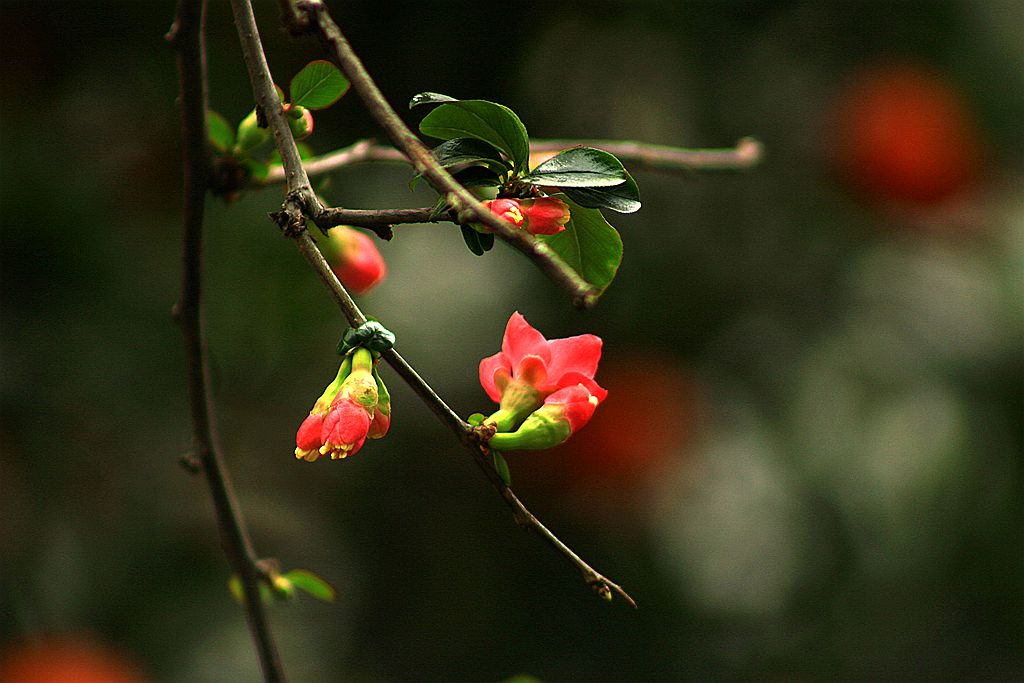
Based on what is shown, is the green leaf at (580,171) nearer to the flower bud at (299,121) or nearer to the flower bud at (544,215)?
the flower bud at (544,215)

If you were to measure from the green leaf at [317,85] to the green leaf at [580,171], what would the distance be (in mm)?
101

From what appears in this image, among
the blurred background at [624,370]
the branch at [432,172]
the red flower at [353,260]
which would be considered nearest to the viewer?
the branch at [432,172]

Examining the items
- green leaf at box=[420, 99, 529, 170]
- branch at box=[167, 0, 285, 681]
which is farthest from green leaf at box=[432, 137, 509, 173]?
branch at box=[167, 0, 285, 681]

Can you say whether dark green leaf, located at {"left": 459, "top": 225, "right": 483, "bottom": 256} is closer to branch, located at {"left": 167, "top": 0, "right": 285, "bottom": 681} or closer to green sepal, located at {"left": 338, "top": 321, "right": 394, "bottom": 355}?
green sepal, located at {"left": 338, "top": 321, "right": 394, "bottom": 355}

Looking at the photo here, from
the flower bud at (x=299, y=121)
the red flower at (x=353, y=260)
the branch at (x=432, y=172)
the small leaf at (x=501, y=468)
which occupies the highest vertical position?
the branch at (x=432, y=172)

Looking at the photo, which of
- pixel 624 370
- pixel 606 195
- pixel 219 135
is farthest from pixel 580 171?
pixel 624 370

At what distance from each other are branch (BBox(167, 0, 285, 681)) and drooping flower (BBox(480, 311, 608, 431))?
5.8 inches

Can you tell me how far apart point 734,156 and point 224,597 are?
0.89 m

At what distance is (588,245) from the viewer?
302 mm

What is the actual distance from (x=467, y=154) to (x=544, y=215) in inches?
1.2

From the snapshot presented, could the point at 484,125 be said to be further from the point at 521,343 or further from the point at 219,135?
the point at 219,135

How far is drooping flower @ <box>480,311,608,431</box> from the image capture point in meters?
0.30

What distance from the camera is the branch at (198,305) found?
0.37m

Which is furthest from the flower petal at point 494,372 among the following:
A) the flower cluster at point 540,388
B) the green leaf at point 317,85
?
the green leaf at point 317,85
